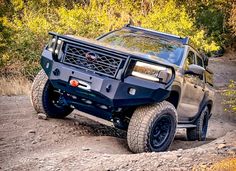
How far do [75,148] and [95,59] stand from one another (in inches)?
49.8

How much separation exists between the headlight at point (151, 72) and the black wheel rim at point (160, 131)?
61 cm

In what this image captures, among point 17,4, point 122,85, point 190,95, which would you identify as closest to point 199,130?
point 190,95

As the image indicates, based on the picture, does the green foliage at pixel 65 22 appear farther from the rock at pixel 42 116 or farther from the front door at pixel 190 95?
the front door at pixel 190 95

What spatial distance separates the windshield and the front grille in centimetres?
98

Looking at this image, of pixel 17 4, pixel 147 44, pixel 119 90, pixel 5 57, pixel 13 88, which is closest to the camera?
pixel 119 90

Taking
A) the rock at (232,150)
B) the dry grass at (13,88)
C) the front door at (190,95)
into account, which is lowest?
the dry grass at (13,88)

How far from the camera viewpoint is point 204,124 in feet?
33.3

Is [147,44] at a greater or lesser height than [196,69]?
greater

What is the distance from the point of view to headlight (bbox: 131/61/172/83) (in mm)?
6504

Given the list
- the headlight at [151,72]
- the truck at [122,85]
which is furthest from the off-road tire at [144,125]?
the headlight at [151,72]

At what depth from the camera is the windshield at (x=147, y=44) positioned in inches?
307

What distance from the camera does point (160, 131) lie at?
700 cm

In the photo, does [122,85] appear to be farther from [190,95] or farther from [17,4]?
[17,4]

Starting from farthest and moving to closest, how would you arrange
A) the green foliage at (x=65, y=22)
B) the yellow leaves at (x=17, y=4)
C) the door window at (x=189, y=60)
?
the yellow leaves at (x=17, y=4), the green foliage at (x=65, y=22), the door window at (x=189, y=60)
